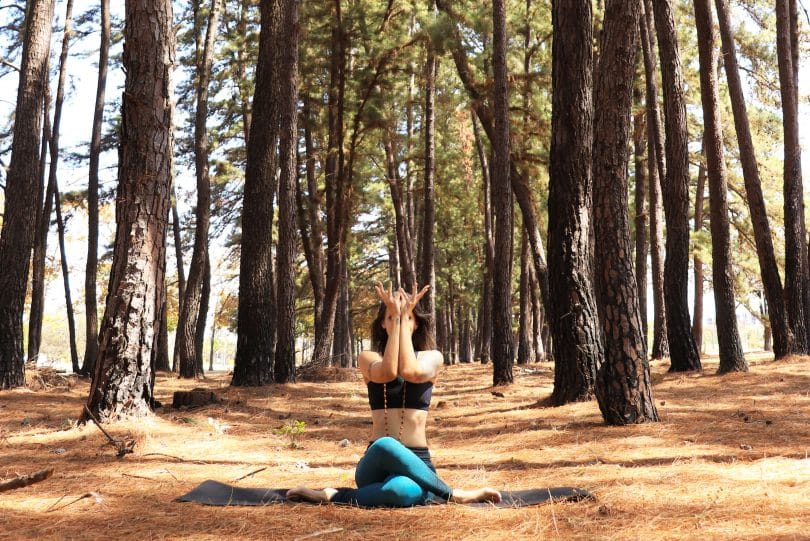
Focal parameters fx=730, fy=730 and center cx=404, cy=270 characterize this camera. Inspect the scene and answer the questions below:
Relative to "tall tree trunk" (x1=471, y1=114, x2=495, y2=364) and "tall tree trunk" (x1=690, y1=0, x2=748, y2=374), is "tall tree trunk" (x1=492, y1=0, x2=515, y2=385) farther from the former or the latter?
"tall tree trunk" (x1=471, y1=114, x2=495, y2=364)

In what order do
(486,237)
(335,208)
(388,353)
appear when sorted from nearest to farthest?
(388,353)
(335,208)
(486,237)

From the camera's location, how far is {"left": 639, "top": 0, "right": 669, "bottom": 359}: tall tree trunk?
15.2 metres

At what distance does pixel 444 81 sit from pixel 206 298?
39.6ft

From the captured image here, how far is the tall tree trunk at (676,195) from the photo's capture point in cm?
1285

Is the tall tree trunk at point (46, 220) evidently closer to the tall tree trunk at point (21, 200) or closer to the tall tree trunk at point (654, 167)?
the tall tree trunk at point (21, 200)

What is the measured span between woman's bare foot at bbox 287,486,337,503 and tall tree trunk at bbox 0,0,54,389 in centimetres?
978

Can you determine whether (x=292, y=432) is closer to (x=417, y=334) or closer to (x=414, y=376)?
(x=417, y=334)

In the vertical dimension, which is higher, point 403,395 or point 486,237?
point 486,237

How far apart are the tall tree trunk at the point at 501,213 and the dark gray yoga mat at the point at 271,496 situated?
8.95m

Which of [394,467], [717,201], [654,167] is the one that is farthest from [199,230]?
[394,467]

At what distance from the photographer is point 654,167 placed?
1752 cm

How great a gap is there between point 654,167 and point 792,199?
3579mm

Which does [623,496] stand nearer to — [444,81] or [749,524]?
[749,524]

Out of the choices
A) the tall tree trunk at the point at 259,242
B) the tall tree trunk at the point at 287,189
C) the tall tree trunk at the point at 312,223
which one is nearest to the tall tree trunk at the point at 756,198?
the tall tree trunk at the point at 287,189
